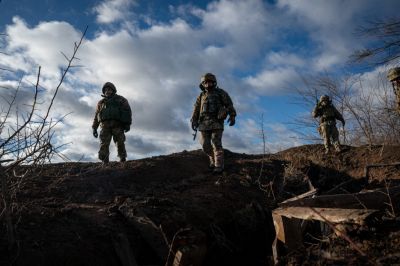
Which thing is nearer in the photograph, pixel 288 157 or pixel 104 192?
pixel 104 192

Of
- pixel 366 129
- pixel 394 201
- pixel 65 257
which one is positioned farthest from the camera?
pixel 366 129

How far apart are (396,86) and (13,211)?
24.6 feet

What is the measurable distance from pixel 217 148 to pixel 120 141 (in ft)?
8.05

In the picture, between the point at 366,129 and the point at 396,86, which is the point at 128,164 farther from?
the point at 366,129

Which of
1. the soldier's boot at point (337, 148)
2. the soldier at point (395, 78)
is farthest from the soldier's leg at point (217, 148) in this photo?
the soldier's boot at point (337, 148)

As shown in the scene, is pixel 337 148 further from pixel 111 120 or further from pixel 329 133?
pixel 111 120

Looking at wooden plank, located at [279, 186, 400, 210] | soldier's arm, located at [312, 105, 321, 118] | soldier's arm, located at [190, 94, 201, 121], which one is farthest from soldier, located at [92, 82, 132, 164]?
wooden plank, located at [279, 186, 400, 210]

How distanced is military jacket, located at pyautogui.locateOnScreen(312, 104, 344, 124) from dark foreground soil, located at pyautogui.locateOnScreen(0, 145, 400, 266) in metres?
2.35

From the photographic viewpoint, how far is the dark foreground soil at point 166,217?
3.33m

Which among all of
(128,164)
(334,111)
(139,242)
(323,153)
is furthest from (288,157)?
(139,242)

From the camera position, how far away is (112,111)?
8.44 m

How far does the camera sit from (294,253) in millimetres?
3143

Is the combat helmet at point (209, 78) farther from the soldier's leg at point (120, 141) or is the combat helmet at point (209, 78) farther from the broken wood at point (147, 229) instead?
the broken wood at point (147, 229)

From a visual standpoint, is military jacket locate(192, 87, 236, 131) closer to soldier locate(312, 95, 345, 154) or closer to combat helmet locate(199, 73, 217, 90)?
combat helmet locate(199, 73, 217, 90)
